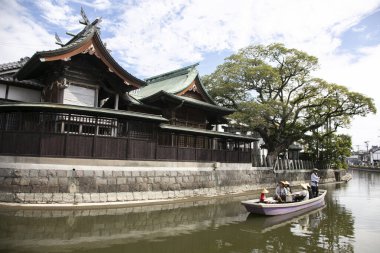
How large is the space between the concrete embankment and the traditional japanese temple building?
54 cm

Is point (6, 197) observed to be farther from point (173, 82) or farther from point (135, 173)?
point (173, 82)

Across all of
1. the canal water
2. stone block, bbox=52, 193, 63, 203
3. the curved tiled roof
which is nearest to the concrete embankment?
stone block, bbox=52, 193, 63, 203

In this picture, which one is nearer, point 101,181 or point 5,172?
point 5,172

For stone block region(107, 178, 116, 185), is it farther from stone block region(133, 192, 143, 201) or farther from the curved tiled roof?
the curved tiled roof

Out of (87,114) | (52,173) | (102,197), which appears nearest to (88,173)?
(102,197)

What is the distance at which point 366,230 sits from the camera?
44.1 ft

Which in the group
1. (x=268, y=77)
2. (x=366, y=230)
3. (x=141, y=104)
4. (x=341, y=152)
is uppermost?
(x=268, y=77)

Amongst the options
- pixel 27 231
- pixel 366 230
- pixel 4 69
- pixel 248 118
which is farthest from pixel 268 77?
pixel 27 231

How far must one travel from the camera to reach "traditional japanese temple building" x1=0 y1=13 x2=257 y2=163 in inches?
650

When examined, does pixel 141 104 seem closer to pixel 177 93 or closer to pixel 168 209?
pixel 177 93

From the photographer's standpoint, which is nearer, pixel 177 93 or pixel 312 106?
pixel 177 93

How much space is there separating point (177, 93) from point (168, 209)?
41.5ft

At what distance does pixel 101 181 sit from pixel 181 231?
7.17 metres

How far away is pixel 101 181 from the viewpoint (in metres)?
17.4
